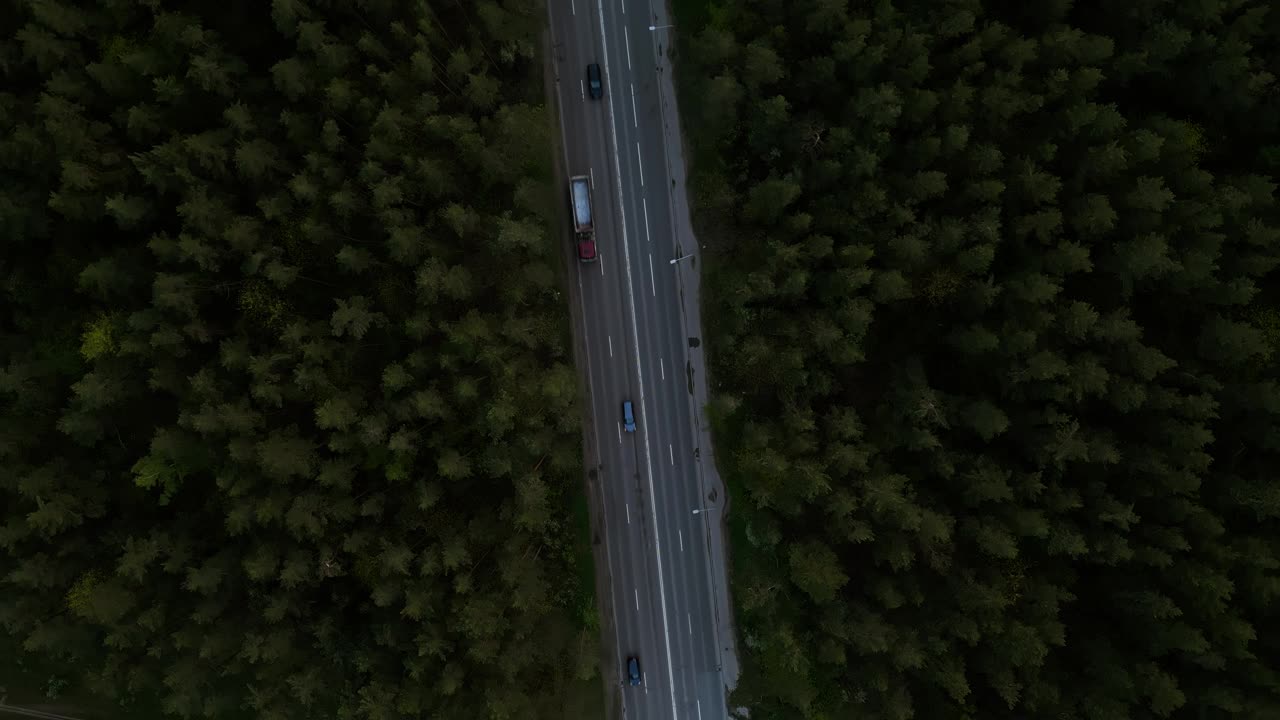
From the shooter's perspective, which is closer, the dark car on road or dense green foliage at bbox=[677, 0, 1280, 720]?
dense green foliage at bbox=[677, 0, 1280, 720]

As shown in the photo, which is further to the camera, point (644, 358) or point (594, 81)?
point (644, 358)

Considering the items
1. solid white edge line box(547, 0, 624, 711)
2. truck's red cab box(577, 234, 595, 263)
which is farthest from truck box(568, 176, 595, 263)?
solid white edge line box(547, 0, 624, 711)

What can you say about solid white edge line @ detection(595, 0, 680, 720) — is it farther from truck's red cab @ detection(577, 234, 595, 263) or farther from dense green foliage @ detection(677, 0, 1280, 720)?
dense green foliage @ detection(677, 0, 1280, 720)

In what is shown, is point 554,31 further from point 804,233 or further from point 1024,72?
point 1024,72

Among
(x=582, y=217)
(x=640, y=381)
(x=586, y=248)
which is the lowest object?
(x=640, y=381)

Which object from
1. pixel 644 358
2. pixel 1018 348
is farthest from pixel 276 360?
pixel 1018 348

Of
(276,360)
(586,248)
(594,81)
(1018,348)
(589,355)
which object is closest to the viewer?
(1018,348)

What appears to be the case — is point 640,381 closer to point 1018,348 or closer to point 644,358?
point 644,358
